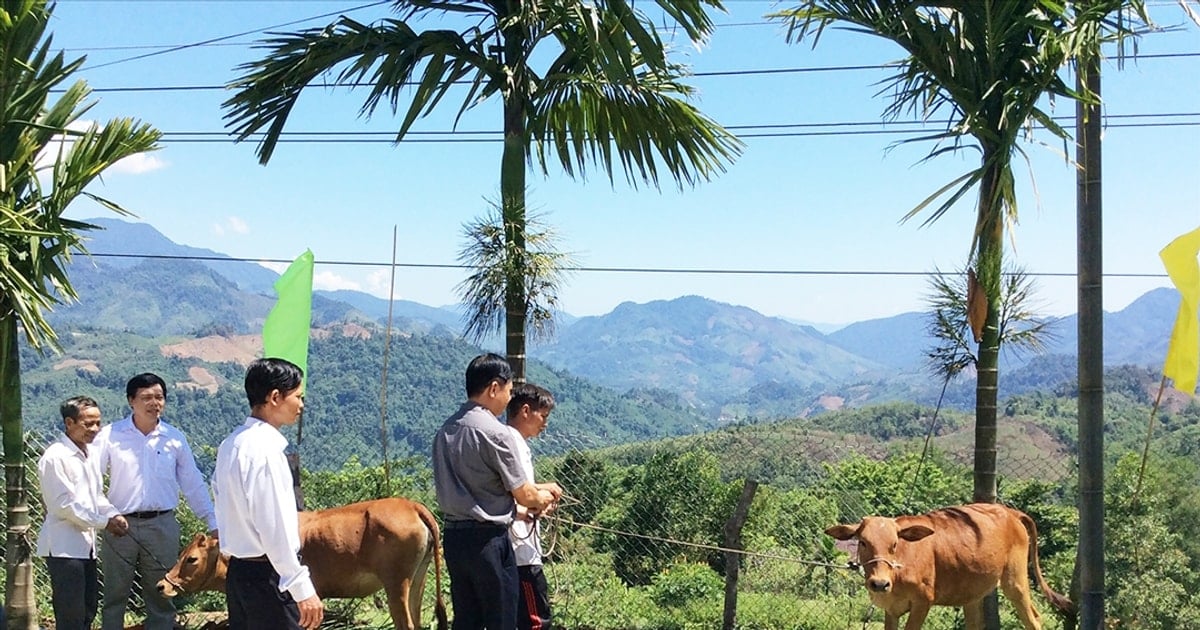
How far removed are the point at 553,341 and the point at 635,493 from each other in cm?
351

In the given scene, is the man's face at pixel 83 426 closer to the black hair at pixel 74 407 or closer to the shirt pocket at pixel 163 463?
the black hair at pixel 74 407

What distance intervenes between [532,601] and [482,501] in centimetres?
92

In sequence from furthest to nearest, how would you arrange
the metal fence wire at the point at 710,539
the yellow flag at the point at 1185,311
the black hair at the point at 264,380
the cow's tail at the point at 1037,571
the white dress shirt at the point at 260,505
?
the metal fence wire at the point at 710,539 → the cow's tail at the point at 1037,571 → the yellow flag at the point at 1185,311 → the black hair at the point at 264,380 → the white dress shirt at the point at 260,505

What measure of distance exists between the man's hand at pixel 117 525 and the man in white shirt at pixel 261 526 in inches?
101

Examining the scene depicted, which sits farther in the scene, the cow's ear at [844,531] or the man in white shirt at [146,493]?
the man in white shirt at [146,493]

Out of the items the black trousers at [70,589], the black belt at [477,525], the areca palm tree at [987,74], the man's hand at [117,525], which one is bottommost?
the black trousers at [70,589]

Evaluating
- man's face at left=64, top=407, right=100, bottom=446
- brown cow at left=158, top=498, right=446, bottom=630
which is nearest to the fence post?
brown cow at left=158, top=498, right=446, bottom=630

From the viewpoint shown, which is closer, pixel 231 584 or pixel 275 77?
pixel 231 584

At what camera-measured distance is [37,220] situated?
6914mm

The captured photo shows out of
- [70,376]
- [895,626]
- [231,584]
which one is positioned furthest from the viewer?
[70,376]

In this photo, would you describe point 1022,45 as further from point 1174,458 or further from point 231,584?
point 1174,458

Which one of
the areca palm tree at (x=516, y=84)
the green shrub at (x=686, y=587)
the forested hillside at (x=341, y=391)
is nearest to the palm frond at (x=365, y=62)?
the areca palm tree at (x=516, y=84)

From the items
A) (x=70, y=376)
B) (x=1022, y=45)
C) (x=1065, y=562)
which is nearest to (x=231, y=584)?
(x=1022, y=45)

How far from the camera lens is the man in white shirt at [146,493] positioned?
6.44 m
